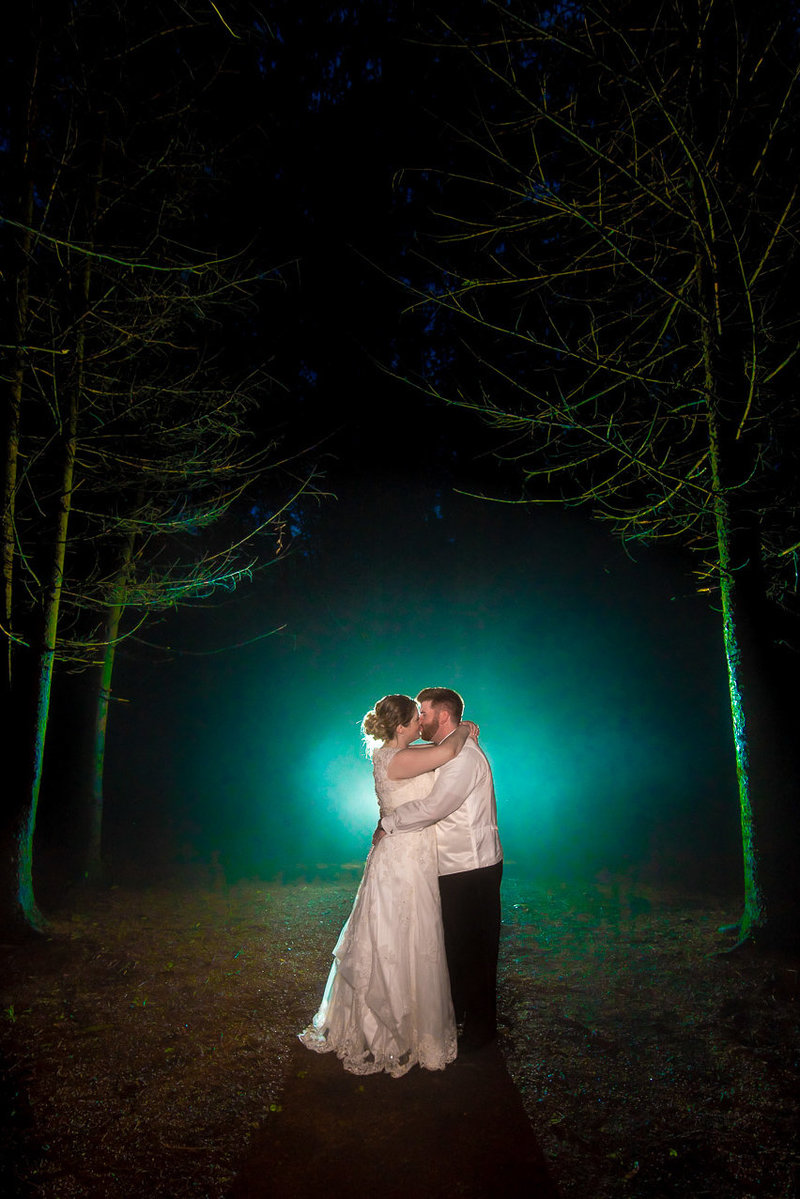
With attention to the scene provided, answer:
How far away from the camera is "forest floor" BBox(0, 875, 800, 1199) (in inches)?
106

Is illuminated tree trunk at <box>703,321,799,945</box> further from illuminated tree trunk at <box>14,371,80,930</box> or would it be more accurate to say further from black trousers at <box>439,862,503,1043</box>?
illuminated tree trunk at <box>14,371,80,930</box>

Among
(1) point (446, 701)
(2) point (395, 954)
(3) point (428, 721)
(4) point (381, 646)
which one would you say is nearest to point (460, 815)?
(3) point (428, 721)

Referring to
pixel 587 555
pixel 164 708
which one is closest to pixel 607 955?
pixel 587 555

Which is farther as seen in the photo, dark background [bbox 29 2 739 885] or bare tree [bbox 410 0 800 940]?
dark background [bbox 29 2 739 885]

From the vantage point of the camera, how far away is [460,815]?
387 centimetres

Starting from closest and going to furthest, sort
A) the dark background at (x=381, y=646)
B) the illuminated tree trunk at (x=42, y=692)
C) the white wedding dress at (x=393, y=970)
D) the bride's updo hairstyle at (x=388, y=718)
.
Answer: the white wedding dress at (x=393, y=970), the bride's updo hairstyle at (x=388, y=718), the illuminated tree trunk at (x=42, y=692), the dark background at (x=381, y=646)

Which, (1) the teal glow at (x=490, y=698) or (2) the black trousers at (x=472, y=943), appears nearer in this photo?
(2) the black trousers at (x=472, y=943)

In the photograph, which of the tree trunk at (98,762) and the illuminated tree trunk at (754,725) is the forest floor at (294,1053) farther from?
the tree trunk at (98,762)

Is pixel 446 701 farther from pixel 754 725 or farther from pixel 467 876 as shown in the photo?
pixel 754 725

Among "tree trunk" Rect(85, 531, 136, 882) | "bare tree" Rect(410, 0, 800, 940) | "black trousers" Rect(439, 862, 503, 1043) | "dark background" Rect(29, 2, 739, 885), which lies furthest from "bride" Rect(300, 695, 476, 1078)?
"dark background" Rect(29, 2, 739, 885)

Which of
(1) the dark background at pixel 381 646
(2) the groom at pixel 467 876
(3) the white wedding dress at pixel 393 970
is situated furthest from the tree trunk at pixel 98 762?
(2) the groom at pixel 467 876

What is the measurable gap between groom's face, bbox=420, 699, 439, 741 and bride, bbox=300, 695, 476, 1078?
0.08 metres

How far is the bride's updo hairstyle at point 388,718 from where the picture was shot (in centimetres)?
395

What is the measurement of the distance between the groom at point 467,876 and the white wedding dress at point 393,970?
0.33 ft
